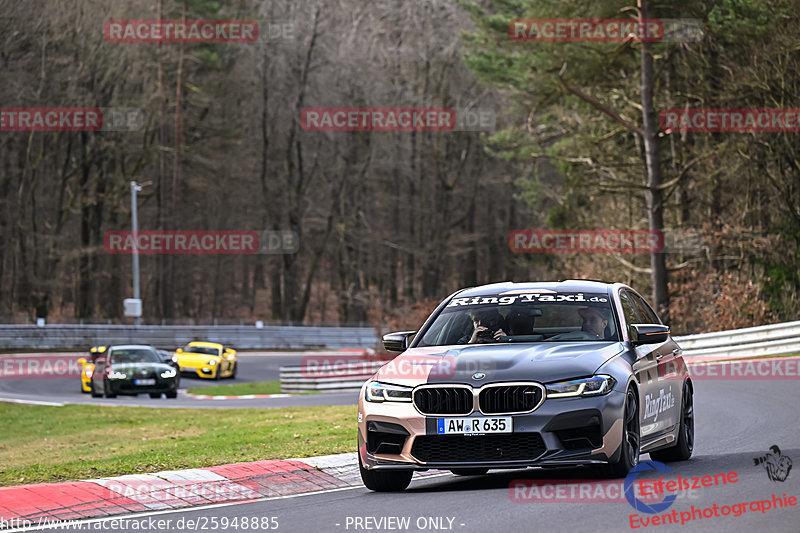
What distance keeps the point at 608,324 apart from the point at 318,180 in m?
64.9

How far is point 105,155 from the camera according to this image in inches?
2525

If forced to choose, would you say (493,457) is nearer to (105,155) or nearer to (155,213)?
(105,155)

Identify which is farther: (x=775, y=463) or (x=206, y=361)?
(x=206, y=361)

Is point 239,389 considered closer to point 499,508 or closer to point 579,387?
point 579,387
